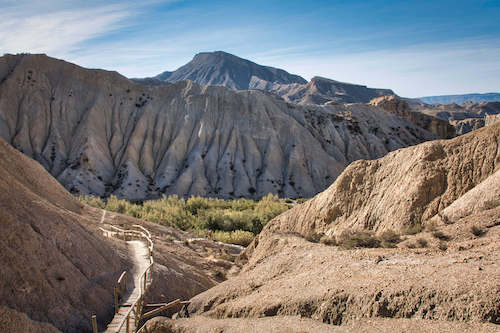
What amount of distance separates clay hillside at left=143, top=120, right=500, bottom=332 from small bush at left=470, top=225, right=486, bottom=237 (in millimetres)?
26

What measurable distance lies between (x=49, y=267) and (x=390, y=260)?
853 cm

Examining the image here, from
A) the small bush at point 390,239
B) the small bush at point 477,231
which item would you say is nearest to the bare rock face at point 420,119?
the small bush at point 390,239

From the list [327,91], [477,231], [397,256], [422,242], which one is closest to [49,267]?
[397,256]

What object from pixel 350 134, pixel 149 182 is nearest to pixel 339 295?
pixel 149 182

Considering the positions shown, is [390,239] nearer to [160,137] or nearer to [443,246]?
[443,246]

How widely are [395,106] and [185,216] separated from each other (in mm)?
65196

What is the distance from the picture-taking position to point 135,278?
1341cm

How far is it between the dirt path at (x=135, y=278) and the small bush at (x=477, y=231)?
8.61m

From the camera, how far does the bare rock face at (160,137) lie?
166 ft

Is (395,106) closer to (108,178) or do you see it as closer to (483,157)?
(108,178)

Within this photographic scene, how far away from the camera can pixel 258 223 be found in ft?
112

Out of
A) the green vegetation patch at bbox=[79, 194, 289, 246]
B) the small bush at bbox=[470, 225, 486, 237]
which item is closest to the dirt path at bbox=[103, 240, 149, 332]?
the small bush at bbox=[470, 225, 486, 237]

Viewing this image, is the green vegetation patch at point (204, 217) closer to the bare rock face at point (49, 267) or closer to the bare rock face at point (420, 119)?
the bare rock face at point (49, 267)

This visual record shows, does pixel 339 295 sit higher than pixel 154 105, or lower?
lower
